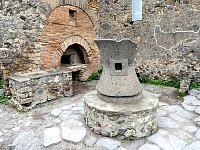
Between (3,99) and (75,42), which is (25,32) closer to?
(75,42)

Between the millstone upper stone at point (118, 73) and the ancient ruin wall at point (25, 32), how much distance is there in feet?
8.00

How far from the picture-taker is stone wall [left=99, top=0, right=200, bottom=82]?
235 inches

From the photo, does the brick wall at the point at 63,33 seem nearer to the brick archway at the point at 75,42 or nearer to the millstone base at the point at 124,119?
the brick archway at the point at 75,42

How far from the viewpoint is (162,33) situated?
635 centimetres

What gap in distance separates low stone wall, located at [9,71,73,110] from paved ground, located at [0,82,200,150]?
23cm

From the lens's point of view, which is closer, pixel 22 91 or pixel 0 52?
pixel 22 91

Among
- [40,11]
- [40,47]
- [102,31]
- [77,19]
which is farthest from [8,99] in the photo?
[102,31]

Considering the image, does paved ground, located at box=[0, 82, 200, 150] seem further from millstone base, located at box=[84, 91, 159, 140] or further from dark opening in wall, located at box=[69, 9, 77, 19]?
dark opening in wall, located at box=[69, 9, 77, 19]

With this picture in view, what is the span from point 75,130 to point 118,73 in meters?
1.29

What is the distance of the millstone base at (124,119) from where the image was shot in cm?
Result: 354

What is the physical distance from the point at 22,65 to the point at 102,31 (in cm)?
312

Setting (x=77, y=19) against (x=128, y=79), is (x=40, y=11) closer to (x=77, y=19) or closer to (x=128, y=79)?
(x=77, y=19)

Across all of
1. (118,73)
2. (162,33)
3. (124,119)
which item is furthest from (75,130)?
(162,33)

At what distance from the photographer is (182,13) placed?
5.97 meters
